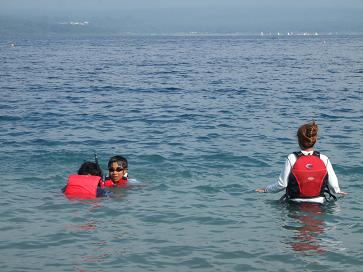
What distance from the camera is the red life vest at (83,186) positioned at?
39.7ft

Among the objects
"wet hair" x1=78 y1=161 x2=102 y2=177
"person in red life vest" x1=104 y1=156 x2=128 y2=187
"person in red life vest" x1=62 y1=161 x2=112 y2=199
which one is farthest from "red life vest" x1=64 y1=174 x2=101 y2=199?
"person in red life vest" x1=104 y1=156 x2=128 y2=187

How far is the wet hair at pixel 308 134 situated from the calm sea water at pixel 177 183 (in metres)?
1.18

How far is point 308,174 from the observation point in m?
10.7

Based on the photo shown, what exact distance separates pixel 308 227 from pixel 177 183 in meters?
3.88

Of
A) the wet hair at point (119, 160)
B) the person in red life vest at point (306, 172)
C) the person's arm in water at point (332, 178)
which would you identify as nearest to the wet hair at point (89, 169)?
the wet hair at point (119, 160)

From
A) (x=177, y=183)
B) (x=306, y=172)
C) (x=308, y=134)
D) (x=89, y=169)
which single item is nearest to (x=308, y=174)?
(x=306, y=172)

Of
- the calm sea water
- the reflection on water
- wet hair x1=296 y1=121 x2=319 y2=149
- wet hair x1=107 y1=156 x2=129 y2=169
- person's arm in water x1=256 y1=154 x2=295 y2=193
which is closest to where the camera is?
the calm sea water

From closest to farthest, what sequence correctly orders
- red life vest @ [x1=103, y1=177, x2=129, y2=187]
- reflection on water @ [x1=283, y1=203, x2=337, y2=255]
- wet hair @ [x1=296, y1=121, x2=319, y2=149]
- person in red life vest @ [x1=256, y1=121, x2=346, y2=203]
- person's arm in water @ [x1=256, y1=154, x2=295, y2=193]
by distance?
reflection on water @ [x1=283, y1=203, x2=337, y2=255], wet hair @ [x1=296, y1=121, x2=319, y2=149], person in red life vest @ [x1=256, y1=121, x2=346, y2=203], person's arm in water @ [x1=256, y1=154, x2=295, y2=193], red life vest @ [x1=103, y1=177, x2=129, y2=187]

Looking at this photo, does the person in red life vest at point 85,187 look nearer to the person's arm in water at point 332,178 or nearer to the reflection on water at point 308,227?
the reflection on water at point 308,227

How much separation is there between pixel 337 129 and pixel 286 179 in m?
10.3

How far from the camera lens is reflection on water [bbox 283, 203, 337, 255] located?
9.62m

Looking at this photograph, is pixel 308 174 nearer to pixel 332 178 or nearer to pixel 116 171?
pixel 332 178

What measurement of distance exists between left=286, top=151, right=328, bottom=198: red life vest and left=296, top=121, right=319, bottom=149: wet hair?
21 centimetres

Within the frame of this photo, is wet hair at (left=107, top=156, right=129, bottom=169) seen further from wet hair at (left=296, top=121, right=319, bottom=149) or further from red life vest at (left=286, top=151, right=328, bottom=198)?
wet hair at (left=296, top=121, right=319, bottom=149)
